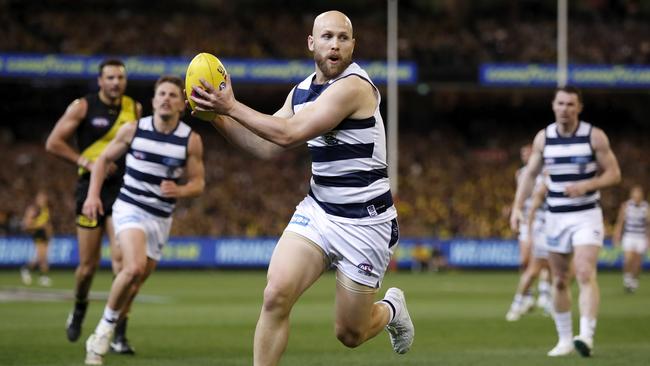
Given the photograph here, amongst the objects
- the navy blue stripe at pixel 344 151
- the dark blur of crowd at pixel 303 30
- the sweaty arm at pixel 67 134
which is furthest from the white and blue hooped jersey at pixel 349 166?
the dark blur of crowd at pixel 303 30

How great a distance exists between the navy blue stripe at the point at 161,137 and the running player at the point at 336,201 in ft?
11.4

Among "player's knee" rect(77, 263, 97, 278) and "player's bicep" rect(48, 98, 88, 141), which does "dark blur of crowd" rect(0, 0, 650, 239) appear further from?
"player's knee" rect(77, 263, 97, 278)

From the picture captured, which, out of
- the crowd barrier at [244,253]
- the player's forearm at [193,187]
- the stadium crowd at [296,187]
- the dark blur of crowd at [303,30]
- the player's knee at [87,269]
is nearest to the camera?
the player's forearm at [193,187]

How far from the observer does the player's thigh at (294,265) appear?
711cm

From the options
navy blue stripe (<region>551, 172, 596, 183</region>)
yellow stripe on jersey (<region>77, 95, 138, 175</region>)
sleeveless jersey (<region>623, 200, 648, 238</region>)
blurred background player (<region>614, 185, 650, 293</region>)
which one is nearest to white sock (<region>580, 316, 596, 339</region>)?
navy blue stripe (<region>551, 172, 596, 183</region>)

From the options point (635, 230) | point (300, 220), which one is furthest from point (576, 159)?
point (635, 230)

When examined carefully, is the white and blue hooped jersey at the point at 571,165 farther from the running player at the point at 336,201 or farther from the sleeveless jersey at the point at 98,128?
the sleeveless jersey at the point at 98,128

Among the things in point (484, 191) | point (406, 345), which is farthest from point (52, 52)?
point (406, 345)

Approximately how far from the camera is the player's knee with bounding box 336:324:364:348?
768 centimetres

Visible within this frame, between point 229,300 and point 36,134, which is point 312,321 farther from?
point 36,134

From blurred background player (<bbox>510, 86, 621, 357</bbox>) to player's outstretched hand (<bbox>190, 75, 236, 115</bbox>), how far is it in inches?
209

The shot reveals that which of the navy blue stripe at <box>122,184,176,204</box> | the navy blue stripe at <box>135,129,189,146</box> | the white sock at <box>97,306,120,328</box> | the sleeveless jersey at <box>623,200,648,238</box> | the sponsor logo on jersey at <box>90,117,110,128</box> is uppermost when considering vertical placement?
the sponsor logo on jersey at <box>90,117,110,128</box>

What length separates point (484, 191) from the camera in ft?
138

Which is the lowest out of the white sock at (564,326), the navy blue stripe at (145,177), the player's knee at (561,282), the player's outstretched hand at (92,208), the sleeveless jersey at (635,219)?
the sleeveless jersey at (635,219)
